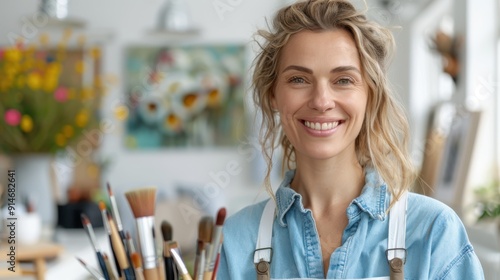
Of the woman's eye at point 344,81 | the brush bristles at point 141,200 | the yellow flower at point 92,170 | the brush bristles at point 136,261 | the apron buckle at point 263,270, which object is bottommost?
the yellow flower at point 92,170

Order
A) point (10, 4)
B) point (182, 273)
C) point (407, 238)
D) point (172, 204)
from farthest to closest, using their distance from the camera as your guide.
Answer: point (10, 4)
point (172, 204)
point (407, 238)
point (182, 273)

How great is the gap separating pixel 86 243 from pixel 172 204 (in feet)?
5.57

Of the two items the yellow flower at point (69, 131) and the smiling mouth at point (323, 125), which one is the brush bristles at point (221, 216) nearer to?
the smiling mouth at point (323, 125)

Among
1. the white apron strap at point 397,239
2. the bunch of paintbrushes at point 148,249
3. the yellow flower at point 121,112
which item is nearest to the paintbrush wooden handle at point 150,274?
the bunch of paintbrushes at point 148,249

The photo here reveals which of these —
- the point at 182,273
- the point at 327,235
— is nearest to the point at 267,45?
the point at 327,235

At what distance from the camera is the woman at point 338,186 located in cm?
111

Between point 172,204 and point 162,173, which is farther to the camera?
point 162,173

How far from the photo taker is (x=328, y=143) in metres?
1.16

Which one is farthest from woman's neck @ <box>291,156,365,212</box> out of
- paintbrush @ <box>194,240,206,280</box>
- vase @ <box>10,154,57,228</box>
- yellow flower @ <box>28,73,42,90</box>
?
yellow flower @ <box>28,73,42,90</box>

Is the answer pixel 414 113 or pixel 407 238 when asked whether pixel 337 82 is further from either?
pixel 414 113

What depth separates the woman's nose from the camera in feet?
3.67

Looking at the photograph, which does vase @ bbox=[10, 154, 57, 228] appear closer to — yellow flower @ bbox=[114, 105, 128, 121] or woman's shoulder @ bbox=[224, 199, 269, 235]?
woman's shoulder @ bbox=[224, 199, 269, 235]

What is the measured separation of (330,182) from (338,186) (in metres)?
0.02

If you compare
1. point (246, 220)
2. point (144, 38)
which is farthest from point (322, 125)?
point (144, 38)
